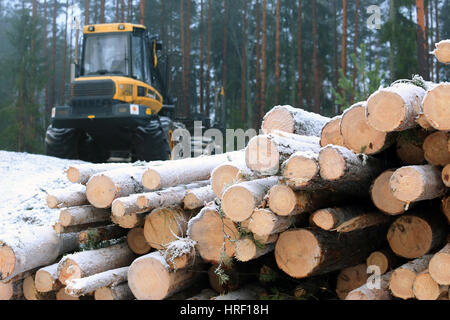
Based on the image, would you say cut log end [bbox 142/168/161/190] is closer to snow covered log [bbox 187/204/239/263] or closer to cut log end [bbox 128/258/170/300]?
snow covered log [bbox 187/204/239/263]

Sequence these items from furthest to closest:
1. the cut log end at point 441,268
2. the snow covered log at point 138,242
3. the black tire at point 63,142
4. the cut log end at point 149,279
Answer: the black tire at point 63,142 → the snow covered log at point 138,242 → the cut log end at point 149,279 → the cut log end at point 441,268

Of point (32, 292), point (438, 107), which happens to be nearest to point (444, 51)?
point (438, 107)

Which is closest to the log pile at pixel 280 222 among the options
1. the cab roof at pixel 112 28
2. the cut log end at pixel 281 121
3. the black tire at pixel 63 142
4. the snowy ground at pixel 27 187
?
the cut log end at pixel 281 121

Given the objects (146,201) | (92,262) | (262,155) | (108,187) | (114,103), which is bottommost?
(92,262)

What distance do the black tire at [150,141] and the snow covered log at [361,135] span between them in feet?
22.4

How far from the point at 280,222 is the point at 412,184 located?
799 mm

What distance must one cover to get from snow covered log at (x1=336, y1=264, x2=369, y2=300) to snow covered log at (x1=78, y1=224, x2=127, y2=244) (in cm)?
190

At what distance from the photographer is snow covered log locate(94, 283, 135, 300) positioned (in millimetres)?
3242

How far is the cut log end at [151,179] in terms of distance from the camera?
3545 mm

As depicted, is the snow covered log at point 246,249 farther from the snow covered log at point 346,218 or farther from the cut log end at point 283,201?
the snow covered log at point 346,218

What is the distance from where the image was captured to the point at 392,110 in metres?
2.64

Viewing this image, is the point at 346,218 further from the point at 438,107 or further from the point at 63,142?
the point at 63,142

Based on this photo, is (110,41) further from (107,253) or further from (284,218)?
(284,218)
